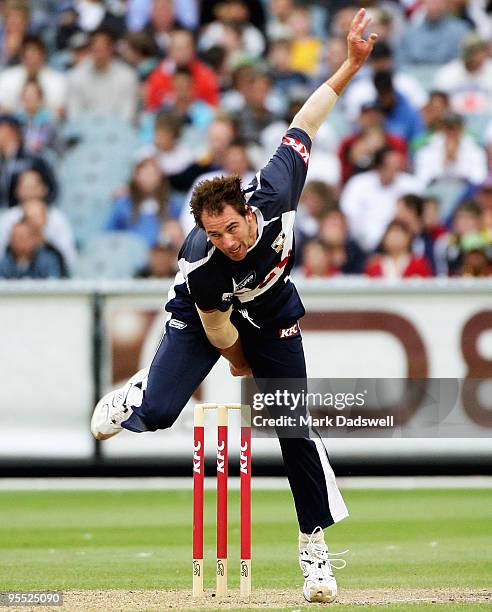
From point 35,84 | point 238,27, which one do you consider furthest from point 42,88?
point 238,27

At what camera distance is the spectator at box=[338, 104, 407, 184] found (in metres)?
14.7

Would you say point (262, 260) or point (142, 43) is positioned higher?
point (142, 43)

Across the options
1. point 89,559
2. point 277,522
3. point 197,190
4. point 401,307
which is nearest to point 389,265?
point 401,307

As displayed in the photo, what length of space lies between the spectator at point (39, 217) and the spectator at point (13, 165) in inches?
4.5

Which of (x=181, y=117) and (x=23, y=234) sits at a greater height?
(x=181, y=117)

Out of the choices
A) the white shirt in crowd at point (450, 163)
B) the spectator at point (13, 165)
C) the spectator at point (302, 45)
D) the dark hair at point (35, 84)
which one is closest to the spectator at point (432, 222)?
the white shirt in crowd at point (450, 163)

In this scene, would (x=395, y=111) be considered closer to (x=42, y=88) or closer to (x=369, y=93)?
(x=369, y=93)

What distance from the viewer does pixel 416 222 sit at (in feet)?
44.6

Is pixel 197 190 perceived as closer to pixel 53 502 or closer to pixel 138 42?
pixel 53 502

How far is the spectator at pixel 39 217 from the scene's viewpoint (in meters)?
13.9

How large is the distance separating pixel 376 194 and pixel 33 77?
14.1 feet

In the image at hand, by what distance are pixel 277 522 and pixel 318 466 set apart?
2875mm

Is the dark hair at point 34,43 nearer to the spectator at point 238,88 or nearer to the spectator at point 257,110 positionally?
the spectator at point 238,88

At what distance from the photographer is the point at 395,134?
601 inches
